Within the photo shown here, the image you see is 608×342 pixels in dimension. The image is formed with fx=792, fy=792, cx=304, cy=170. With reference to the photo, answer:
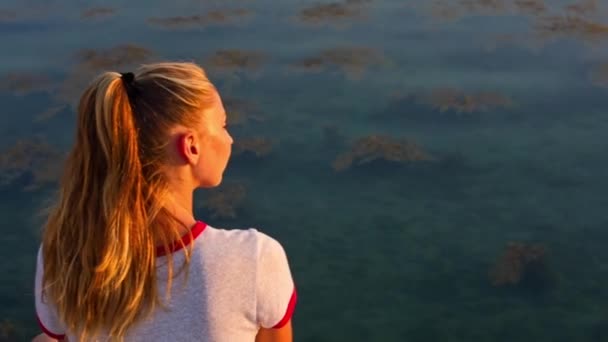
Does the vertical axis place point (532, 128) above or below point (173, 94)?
below

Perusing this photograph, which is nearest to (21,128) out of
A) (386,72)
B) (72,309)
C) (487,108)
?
(386,72)

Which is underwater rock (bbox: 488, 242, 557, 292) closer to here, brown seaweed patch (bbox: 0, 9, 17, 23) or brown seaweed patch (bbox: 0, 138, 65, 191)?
brown seaweed patch (bbox: 0, 138, 65, 191)

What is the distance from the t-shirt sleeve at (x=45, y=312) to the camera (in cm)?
141

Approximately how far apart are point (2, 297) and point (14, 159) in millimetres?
1240

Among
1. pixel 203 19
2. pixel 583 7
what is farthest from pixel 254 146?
pixel 583 7

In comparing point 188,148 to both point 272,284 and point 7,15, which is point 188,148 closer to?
point 272,284

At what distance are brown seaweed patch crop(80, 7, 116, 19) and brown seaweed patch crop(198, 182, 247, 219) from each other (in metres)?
2.84

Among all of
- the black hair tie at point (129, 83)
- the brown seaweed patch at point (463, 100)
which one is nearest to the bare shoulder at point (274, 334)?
the black hair tie at point (129, 83)

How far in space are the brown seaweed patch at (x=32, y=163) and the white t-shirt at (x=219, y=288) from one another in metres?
3.28

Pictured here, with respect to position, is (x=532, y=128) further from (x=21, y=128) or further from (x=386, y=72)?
(x=21, y=128)

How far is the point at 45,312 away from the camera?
1435mm

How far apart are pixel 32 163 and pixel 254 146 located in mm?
1268

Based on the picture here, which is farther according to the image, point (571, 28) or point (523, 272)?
point (571, 28)

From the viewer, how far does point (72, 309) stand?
1362 millimetres
